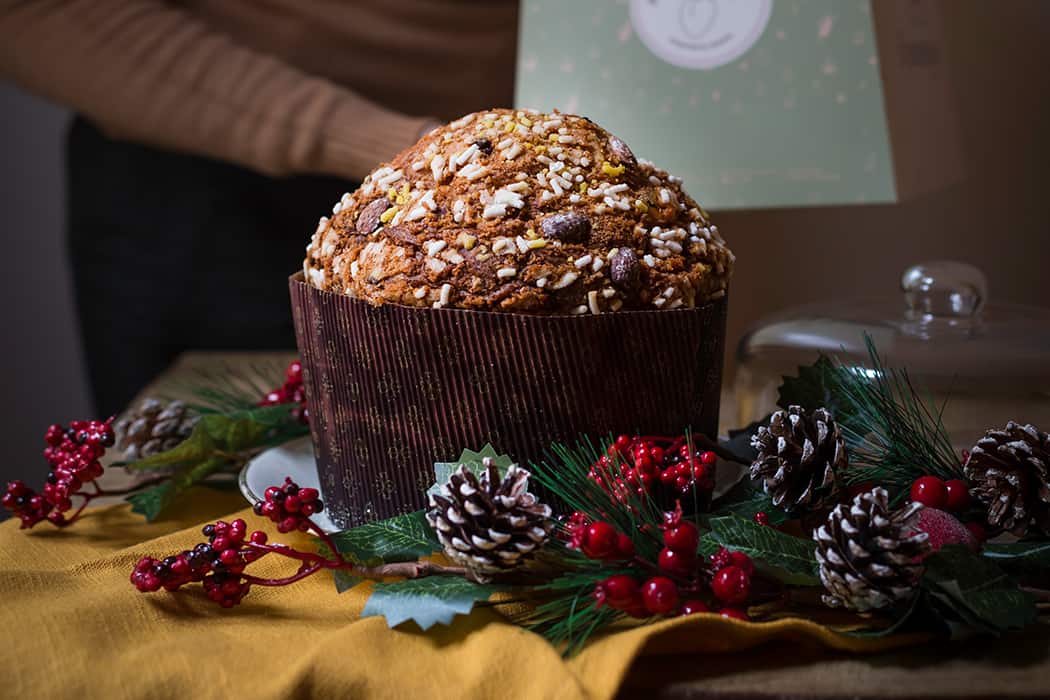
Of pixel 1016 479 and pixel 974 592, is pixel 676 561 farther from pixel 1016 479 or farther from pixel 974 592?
pixel 1016 479

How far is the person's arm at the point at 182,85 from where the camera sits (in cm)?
207

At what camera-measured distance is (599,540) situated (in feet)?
A: 2.67

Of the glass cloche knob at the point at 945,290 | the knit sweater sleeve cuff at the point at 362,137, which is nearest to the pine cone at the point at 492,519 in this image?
the glass cloche knob at the point at 945,290

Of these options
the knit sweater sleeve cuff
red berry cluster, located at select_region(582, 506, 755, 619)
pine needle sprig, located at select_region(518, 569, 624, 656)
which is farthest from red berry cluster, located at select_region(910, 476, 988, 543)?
the knit sweater sleeve cuff

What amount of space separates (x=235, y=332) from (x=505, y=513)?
5.63 feet

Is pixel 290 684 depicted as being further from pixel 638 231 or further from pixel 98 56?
pixel 98 56

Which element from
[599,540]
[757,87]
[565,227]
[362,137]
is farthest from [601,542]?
[362,137]

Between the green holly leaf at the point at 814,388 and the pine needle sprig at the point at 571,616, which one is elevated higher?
the green holly leaf at the point at 814,388

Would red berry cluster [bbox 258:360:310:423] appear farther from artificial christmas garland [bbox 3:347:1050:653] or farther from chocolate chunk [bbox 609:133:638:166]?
chocolate chunk [bbox 609:133:638:166]

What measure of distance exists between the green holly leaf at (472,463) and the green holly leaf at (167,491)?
16.0 inches

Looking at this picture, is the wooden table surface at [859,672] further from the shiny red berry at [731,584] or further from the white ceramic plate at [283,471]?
the white ceramic plate at [283,471]

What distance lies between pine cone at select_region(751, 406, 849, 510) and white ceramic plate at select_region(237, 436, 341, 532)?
462mm

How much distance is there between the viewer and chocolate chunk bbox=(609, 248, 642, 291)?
986 millimetres

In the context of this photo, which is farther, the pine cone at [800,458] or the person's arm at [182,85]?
the person's arm at [182,85]
